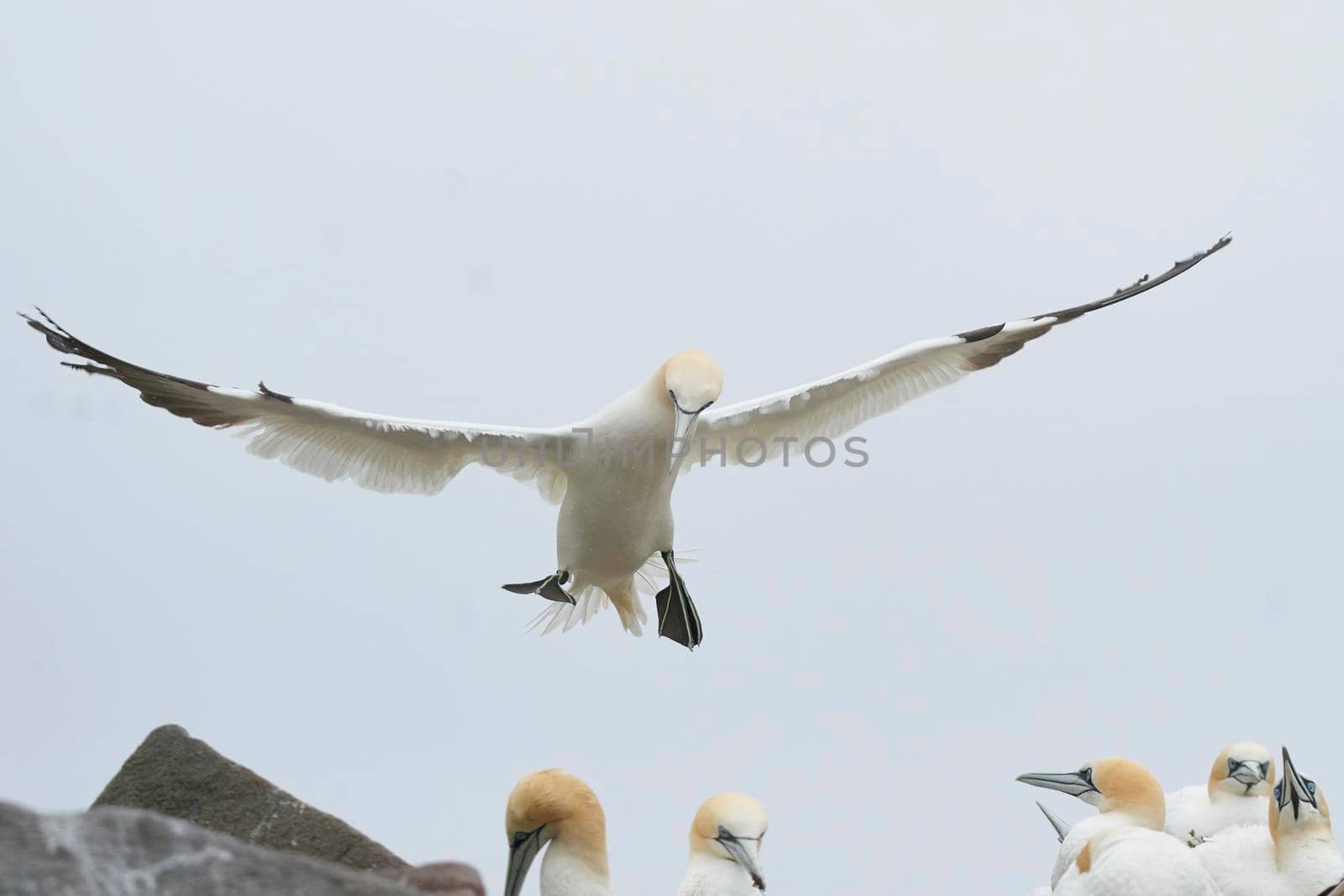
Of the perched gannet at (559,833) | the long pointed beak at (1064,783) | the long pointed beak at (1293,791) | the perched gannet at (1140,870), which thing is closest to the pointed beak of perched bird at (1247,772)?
the long pointed beak at (1064,783)

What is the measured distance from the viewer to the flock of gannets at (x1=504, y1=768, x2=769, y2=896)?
22.5ft

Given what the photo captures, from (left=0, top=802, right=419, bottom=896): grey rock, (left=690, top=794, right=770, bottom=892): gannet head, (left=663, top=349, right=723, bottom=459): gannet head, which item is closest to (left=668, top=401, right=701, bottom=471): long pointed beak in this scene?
(left=663, top=349, right=723, bottom=459): gannet head

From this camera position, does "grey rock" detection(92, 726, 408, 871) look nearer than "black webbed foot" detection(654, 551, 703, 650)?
Yes

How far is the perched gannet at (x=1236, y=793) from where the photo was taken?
10250 millimetres

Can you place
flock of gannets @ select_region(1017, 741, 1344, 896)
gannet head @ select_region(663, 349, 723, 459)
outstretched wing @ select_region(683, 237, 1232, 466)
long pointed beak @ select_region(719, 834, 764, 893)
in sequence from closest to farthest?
flock of gannets @ select_region(1017, 741, 1344, 896) → long pointed beak @ select_region(719, 834, 764, 893) → gannet head @ select_region(663, 349, 723, 459) → outstretched wing @ select_region(683, 237, 1232, 466)

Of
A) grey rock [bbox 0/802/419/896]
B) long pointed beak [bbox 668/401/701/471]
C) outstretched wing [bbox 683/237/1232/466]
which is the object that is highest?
outstretched wing [bbox 683/237/1232/466]

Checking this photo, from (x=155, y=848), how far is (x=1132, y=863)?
417cm

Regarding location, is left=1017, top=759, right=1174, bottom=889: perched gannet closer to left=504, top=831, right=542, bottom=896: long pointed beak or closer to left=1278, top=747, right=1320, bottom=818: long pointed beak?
left=1278, top=747, right=1320, bottom=818: long pointed beak

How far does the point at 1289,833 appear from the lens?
862 centimetres

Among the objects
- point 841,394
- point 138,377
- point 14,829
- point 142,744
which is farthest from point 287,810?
point 841,394

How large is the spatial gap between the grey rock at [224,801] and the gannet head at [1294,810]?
4359 millimetres

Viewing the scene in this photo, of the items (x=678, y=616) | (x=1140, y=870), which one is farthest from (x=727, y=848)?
(x=678, y=616)

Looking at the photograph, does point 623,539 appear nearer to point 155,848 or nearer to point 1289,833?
point 1289,833

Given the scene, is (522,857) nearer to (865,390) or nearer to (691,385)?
(691,385)
